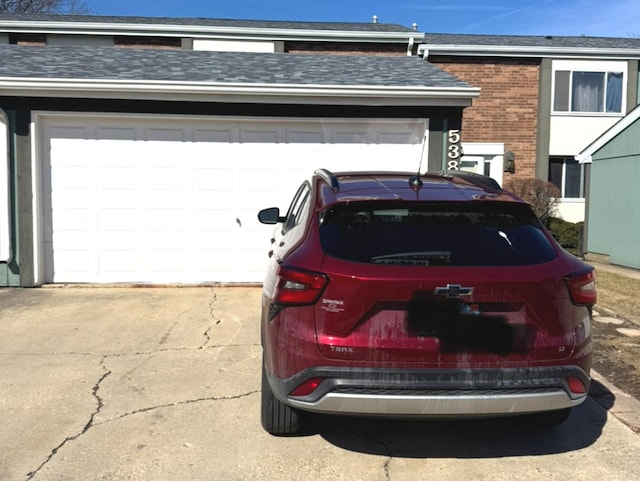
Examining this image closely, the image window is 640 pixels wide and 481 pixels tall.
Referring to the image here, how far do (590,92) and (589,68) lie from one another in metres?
0.75

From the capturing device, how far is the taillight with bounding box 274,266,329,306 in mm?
3076

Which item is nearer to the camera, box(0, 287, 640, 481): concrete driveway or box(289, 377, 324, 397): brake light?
box(289, 377, 324, 397): brake light

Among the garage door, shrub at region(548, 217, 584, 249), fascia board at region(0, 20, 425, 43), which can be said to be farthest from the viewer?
fascia board at region(0, 20, 425, 43)

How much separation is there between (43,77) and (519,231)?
7.39 meters

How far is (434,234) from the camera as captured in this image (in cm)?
327

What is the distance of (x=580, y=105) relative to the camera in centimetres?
→ 1853

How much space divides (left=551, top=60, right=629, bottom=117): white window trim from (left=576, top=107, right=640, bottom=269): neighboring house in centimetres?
512

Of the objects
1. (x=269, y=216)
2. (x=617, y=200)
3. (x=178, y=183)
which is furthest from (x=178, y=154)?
(x=617, y=200)

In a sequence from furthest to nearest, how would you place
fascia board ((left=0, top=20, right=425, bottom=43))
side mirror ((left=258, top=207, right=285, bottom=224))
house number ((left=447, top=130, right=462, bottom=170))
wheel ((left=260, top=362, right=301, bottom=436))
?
fascia board ((left=0, top=20, right=425, bottom=43)) < house number ((left=447, top=130, right=462, bottom=170)) < side mirror ((left=258, top=207, right=285, bottom=224)) < wheel ((left=260, top=362, right=301, bottom=436))

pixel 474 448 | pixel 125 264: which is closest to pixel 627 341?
pixel 474 448

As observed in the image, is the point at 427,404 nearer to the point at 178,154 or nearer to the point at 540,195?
A: the point at 178,154

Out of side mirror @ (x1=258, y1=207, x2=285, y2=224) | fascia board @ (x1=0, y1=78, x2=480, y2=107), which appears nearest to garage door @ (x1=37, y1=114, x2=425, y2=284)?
fascia board @ (x1=0, y1=78, x2=480, y2=107)

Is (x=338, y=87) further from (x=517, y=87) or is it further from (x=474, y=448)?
(x=517, y=87)

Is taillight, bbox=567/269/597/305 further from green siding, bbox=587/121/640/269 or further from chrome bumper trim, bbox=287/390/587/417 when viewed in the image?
green siding, bbox=587/121/640/269
